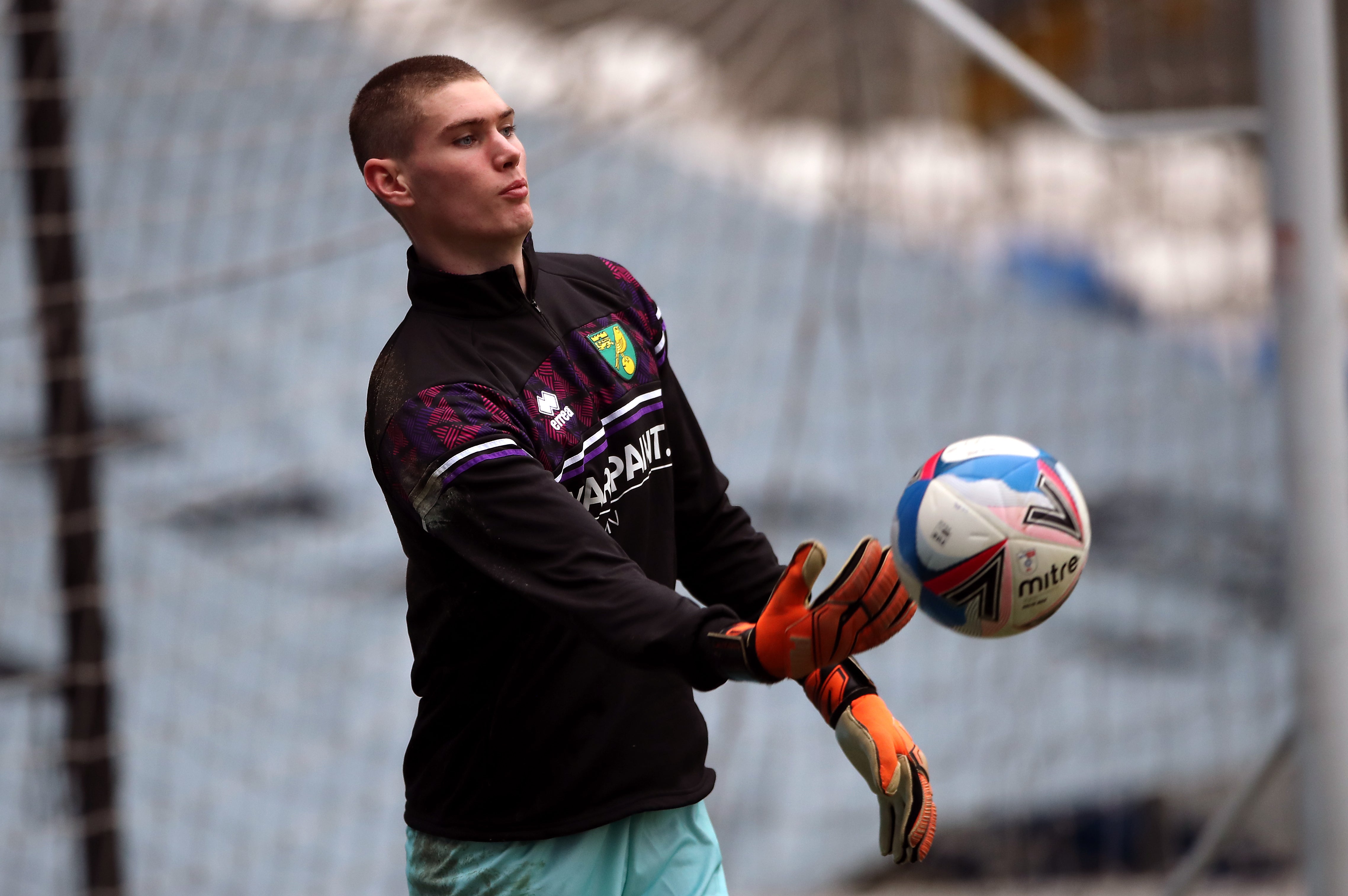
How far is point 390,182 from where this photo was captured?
1860 mm

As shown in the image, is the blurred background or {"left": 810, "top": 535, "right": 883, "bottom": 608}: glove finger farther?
the blurred background

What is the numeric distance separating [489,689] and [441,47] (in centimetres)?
354

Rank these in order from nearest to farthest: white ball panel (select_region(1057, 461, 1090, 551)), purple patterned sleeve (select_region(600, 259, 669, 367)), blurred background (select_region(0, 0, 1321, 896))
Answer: white ball panel (select_region(1057, 461, 1090, 551)) → purple patterned sleeve (select_region(600, 259, 669, 367)) → blurred background (select_region(0, 0, 1321, 896))

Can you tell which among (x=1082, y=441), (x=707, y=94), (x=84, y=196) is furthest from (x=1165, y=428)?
(x=84, y=196)

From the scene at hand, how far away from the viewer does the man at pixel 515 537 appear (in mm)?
1695

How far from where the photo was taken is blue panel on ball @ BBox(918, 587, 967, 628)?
1607 mm

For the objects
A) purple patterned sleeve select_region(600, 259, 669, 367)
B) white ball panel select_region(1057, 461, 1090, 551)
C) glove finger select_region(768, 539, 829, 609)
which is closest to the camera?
glove finger select_region(768, 539, 829, 609)

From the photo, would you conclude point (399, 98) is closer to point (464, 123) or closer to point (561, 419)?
point (464, 123)

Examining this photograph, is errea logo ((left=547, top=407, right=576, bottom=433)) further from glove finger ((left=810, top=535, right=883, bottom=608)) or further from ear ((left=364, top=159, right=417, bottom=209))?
glove finger ((left=810, top=535, right=883, bottom=608))

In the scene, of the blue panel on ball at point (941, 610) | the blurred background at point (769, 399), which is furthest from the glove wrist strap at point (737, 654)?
the blurred background at point (769, 399)

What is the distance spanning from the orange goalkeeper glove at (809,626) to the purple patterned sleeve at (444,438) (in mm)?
355

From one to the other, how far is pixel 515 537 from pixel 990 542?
550 mm

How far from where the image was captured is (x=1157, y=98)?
6809 millimetres

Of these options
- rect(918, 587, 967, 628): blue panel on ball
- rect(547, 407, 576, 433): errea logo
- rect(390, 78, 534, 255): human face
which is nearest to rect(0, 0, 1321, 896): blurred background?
rect(390, 78, 534, 255): human face
